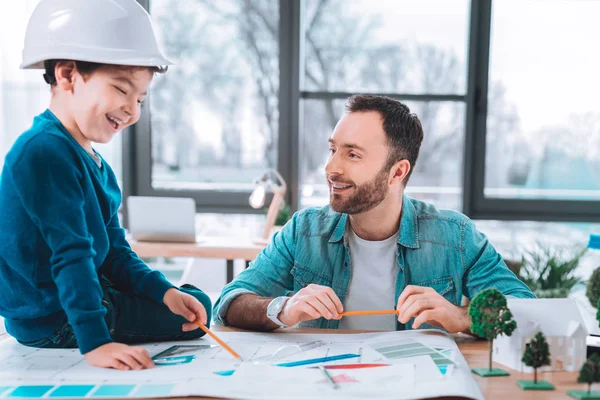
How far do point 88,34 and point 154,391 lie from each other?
2.02ft

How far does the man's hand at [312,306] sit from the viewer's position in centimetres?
121

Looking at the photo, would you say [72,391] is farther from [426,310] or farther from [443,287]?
[443,287]

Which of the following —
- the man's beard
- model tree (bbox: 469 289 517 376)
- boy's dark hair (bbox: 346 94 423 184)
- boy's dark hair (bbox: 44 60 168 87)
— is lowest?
model tree (bbox: 469 289 517 376)

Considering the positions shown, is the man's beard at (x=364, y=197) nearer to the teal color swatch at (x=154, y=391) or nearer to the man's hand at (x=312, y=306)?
the man's hand at (x=312, y=306)

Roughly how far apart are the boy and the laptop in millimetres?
1850

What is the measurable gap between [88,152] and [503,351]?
81 cm

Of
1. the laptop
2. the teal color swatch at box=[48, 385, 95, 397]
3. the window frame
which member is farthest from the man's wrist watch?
the window frame

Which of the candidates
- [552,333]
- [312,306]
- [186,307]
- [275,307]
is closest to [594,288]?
[552,333]

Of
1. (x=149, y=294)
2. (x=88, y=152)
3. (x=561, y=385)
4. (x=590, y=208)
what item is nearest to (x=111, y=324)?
(x=149, y=294)

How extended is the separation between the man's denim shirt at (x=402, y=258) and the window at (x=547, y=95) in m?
2.40

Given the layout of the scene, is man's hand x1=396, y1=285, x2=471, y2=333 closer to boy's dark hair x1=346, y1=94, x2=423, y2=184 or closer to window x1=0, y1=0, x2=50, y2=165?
boy's dark hair x1=346, y1=94, x2=423, y2=184

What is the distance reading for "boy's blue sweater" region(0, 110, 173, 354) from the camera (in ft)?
3.25

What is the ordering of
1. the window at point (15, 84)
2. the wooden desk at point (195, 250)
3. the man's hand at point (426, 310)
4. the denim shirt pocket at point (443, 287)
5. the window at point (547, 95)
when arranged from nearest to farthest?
the man's hand at point (426, 310), the denim shirt pocket at point (443, 287), the wooden desk at point (195, 250), the window at point (15, 84), the window at point (547, 95)

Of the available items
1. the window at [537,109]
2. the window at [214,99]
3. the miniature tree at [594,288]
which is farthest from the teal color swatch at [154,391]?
the window at [537,109]
